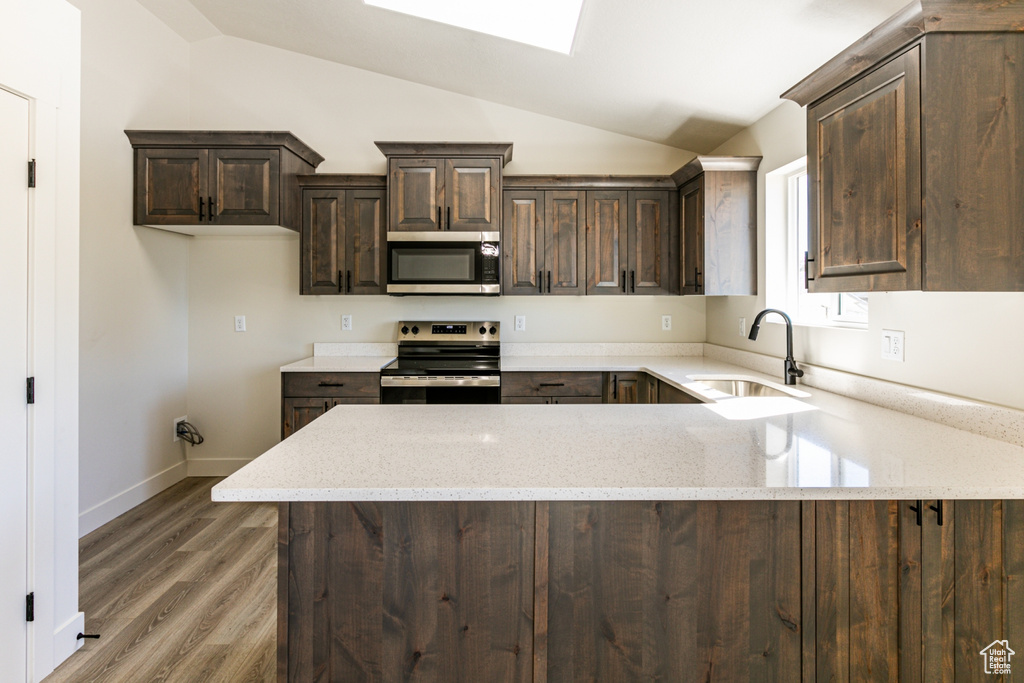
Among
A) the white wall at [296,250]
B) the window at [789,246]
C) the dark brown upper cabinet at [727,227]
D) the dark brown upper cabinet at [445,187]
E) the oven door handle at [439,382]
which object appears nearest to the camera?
the window at [789,246]

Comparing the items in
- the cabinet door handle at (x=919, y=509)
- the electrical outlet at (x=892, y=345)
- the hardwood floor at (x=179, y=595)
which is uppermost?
the electrical outlet at (x=892, y=345)

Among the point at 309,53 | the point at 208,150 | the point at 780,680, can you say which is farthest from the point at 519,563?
the point at 309,53

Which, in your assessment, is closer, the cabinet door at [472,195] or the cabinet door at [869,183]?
the cabinet door at [869,183]

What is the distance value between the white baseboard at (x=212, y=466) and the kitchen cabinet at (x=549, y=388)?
6.85 ft

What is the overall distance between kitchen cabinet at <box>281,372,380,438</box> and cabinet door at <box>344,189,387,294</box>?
2.11 feet

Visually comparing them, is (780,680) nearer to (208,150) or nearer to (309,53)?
Result: (208,150)

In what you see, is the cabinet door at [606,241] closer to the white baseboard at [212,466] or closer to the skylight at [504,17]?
the skylight at [504,17]

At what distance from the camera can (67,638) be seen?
1899 mm

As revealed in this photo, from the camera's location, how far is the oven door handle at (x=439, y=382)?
3.36 metres

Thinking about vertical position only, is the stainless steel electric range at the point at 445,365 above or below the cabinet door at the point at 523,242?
below

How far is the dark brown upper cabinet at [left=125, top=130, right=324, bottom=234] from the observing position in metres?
3.34

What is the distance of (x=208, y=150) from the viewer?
11.0 feet

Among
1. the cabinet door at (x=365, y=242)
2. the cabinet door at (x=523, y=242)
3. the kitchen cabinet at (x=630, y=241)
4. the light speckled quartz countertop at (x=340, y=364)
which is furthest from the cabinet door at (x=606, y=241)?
the light speckled quartz countertop at (x=340, y=364)

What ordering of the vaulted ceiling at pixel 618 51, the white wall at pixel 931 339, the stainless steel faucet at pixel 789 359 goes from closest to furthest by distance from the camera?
the white wall at pixel 931 339, the vaulted ceiling at pixel 618 51, the stainless steel faucet at pixel 789 359
